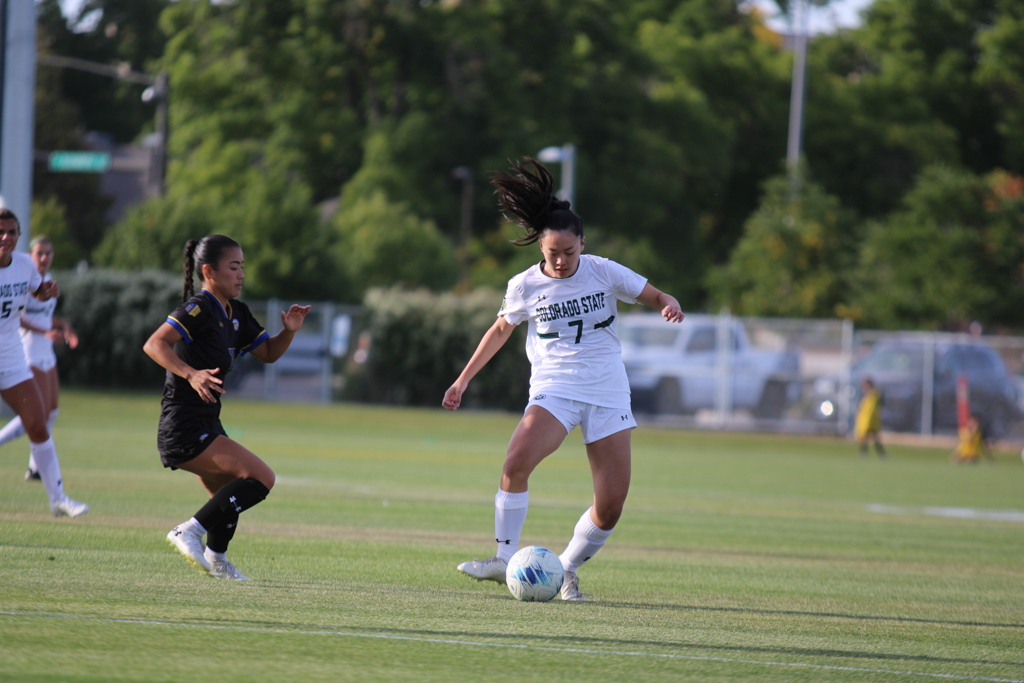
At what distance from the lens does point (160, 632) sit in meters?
5.42

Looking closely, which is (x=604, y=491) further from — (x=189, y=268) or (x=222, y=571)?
(x=189, y=268)

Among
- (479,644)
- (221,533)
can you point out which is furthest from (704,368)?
(479,644)

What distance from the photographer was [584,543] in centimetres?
716

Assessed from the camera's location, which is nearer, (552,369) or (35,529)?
(552,369)

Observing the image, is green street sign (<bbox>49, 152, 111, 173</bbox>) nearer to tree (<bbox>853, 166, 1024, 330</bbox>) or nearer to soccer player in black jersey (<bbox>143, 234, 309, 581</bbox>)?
soccer player in black jersey (<bbox>143, 234, 309, 581</bbox>)

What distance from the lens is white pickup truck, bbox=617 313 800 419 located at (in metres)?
29.5

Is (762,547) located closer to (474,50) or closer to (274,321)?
(274,321)

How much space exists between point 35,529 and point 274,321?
81.8ft

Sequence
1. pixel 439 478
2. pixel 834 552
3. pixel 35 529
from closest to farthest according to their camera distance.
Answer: pixel 35 529
pixel 834 552
pixel 439 478

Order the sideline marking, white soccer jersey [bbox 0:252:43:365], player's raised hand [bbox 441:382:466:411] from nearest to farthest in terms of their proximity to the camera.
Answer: the sideline marking → player's raised hand [bbox 441:382:466:411] → white soccer jersey [bbox 0:252:43:365]

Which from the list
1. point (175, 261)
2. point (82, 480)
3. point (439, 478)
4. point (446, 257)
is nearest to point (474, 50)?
point (446, 257)

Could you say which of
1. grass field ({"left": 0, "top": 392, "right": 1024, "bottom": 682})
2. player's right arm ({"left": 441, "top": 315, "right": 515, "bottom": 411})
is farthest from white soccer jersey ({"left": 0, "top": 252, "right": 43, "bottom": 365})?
player's right arm ({"left": 441, "top": 315, "right": 515, "bottom": 411})

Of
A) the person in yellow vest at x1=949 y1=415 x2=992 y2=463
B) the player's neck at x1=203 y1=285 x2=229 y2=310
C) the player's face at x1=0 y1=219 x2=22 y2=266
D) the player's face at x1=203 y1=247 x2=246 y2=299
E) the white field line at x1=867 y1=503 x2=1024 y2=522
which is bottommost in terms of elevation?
the person in yellow vest at x1=949 y1=415 x2=992 y2=463

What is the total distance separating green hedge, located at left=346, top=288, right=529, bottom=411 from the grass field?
50.0ft
